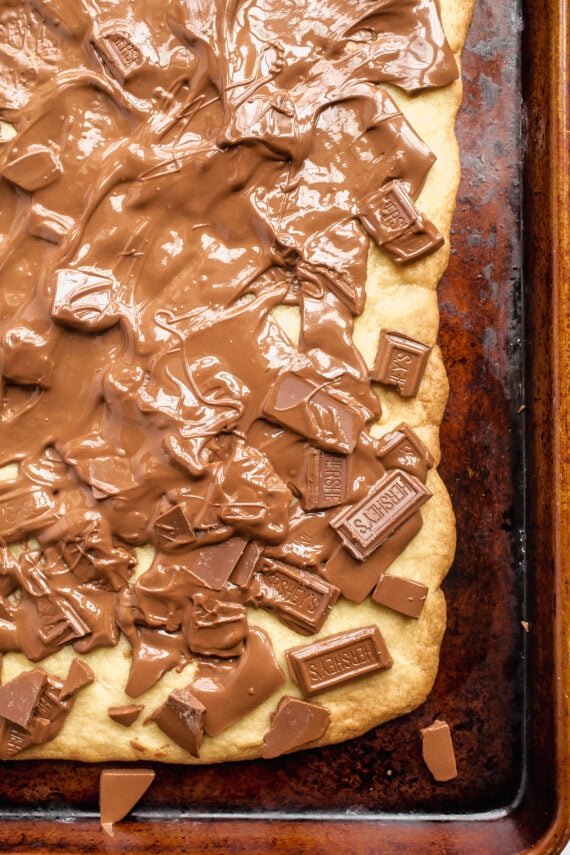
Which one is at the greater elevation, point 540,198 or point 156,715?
point 540,198

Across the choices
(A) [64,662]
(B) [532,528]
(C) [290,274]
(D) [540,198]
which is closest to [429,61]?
(D) [540,198]

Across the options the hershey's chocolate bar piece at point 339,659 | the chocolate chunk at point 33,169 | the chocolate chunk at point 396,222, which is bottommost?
the hershey's chocolate bar piece at point 339,659

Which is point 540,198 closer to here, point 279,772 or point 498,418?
point 498,418

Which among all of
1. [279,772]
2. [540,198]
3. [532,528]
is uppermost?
[540,198]

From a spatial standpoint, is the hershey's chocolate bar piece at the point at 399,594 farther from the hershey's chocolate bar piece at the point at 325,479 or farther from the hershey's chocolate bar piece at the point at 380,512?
the hershey's chocolate bar piece at the point at 325,479

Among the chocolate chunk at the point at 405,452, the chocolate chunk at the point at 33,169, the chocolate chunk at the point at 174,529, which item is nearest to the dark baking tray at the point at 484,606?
the chocolate chunk at the point at 405,452

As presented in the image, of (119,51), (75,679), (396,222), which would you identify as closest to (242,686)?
(75,679)
